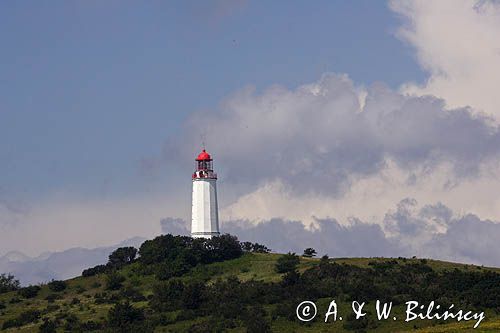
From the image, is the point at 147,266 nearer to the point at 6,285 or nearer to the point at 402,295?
the point at 6,285

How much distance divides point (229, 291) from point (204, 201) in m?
27.3

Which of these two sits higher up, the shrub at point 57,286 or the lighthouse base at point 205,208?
the lighthouse base at point 205,208

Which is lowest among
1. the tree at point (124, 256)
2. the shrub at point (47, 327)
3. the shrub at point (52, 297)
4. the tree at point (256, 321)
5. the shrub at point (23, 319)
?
the tree at point (256, 321)

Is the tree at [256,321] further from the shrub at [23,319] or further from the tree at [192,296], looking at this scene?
the shrub at [23,319]

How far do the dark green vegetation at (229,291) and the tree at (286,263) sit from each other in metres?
0.14

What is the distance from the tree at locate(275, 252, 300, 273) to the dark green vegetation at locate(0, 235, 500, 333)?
0.14 m

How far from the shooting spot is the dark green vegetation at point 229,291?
4801 inches

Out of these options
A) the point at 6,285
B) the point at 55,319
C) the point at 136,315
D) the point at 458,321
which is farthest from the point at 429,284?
the point at 6,285

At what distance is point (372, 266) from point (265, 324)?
3025cm

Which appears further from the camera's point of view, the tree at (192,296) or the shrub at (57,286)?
the shrub at (57,286)

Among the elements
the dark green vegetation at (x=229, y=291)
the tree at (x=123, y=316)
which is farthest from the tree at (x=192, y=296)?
the tree at (x=123, y=316)

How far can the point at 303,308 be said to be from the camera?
124 meters

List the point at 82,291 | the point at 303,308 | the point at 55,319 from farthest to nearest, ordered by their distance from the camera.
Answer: the point at 82,291, the point at 55,319, the point at 303,308

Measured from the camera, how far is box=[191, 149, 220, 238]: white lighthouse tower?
159m
